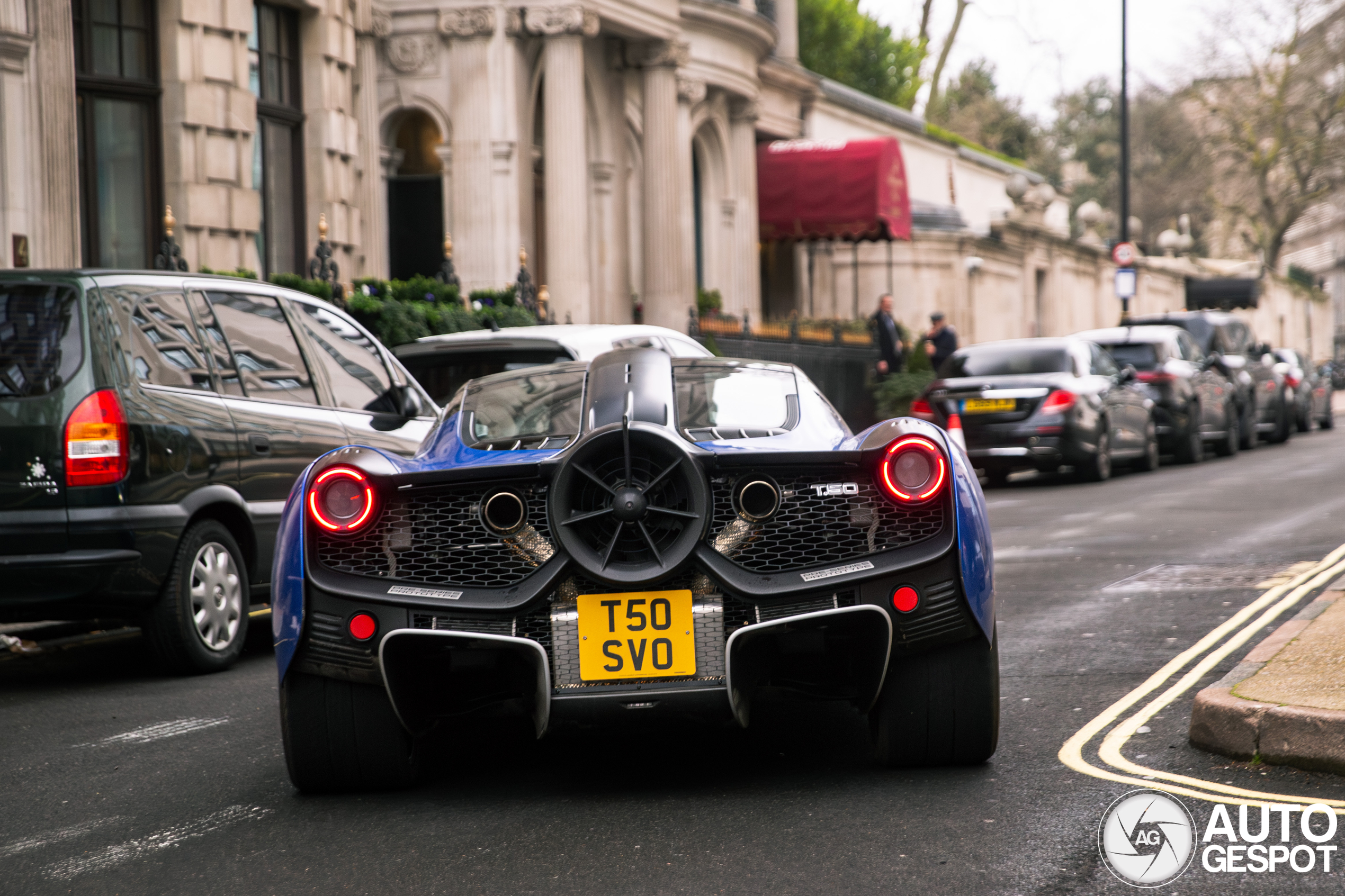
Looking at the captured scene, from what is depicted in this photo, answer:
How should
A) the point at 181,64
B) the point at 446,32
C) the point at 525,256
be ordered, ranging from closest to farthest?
the point at 181,64
the point at 525,256
the point at 446,32

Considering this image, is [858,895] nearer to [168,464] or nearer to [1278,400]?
[168,464]

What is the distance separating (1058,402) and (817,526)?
1279cm

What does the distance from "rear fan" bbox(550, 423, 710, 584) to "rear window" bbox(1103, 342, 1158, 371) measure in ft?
53.1

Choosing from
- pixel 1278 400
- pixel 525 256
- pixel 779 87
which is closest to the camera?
pixel 525 256

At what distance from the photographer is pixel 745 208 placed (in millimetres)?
30562

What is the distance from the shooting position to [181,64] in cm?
1565

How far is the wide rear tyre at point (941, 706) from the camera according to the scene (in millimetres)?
4547

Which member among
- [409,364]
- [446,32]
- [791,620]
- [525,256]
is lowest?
[791,620]

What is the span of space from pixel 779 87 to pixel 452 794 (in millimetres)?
30924

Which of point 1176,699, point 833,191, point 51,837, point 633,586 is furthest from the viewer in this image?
point 833,191

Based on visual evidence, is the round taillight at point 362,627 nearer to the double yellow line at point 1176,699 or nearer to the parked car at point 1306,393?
the double yellow line at point 1176,699

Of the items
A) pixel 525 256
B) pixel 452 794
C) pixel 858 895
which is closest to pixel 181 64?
pixel 525 256

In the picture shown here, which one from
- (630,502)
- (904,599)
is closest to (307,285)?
(630,502)

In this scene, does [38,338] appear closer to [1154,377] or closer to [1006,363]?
[1006,363]
